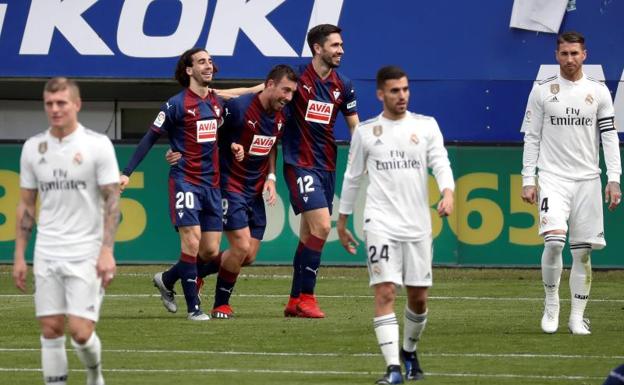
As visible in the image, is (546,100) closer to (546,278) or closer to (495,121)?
(546,278)

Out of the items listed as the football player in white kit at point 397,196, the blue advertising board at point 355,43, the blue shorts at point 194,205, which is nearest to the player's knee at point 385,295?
the football player in white kit at point 397,196

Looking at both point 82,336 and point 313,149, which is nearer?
point 82,336

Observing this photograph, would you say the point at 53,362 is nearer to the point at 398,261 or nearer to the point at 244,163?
the point at 398,261

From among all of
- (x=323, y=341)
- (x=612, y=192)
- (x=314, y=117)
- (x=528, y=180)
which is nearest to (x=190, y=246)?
(x=314, y=117)

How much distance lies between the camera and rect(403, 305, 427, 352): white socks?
1091 centimetres

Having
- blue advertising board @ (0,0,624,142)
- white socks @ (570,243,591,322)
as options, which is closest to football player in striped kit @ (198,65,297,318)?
white socks @ (570,243,591,322)

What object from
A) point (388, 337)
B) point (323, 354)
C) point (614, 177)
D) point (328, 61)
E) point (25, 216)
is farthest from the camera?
point (328, 61)

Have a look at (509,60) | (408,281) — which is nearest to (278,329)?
(408,281)

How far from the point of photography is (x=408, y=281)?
1072 cm

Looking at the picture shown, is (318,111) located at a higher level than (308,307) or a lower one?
higher

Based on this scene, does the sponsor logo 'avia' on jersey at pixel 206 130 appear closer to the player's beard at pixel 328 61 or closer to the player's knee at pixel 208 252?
the player's knee at pixel 208 252

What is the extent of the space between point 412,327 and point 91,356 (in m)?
2.31

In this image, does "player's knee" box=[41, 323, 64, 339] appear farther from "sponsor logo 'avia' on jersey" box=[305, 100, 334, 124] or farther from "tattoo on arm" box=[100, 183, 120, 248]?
"sponsor logo 'avia' on jersey" box=[305, 100, 334, 124]

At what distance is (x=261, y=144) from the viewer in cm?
1523
